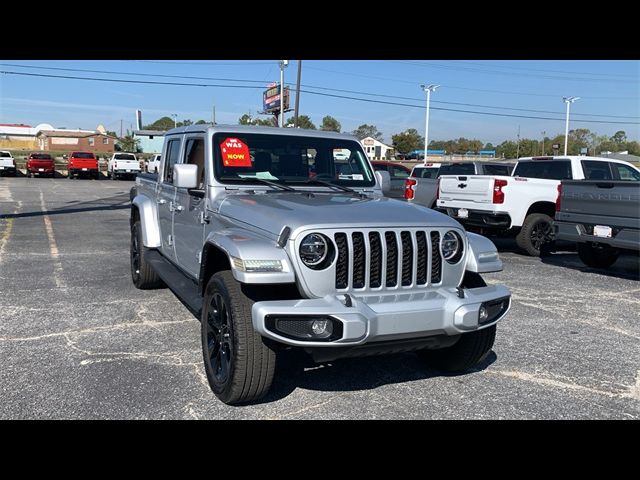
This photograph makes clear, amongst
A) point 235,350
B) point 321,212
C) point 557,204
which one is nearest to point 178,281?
point 235,350

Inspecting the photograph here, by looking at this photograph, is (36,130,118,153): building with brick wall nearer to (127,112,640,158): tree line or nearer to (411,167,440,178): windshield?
(127,112,640,158): tree line

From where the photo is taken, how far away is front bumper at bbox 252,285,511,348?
333 cm

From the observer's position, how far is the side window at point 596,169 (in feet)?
36.0

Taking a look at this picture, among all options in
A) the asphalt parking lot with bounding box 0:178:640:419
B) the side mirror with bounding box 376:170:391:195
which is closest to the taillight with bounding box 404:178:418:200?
the asphalt parking lot with bounding box 0:178:640:419

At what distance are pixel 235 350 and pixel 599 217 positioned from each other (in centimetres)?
691

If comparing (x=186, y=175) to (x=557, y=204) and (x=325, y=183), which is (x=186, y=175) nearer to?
(x=325, y=183)

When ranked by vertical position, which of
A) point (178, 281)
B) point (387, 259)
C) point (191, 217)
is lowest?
point (178, 281)

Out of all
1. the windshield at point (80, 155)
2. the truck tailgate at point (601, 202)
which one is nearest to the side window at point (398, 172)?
the truck tailgate at point (601, 202)

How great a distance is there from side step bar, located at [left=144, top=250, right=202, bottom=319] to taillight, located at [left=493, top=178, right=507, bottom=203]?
6.56 m

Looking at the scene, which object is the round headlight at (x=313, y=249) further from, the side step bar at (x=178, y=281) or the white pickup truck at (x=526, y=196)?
the white pickup truck at (x=526, y=196)

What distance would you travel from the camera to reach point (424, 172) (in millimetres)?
15672
